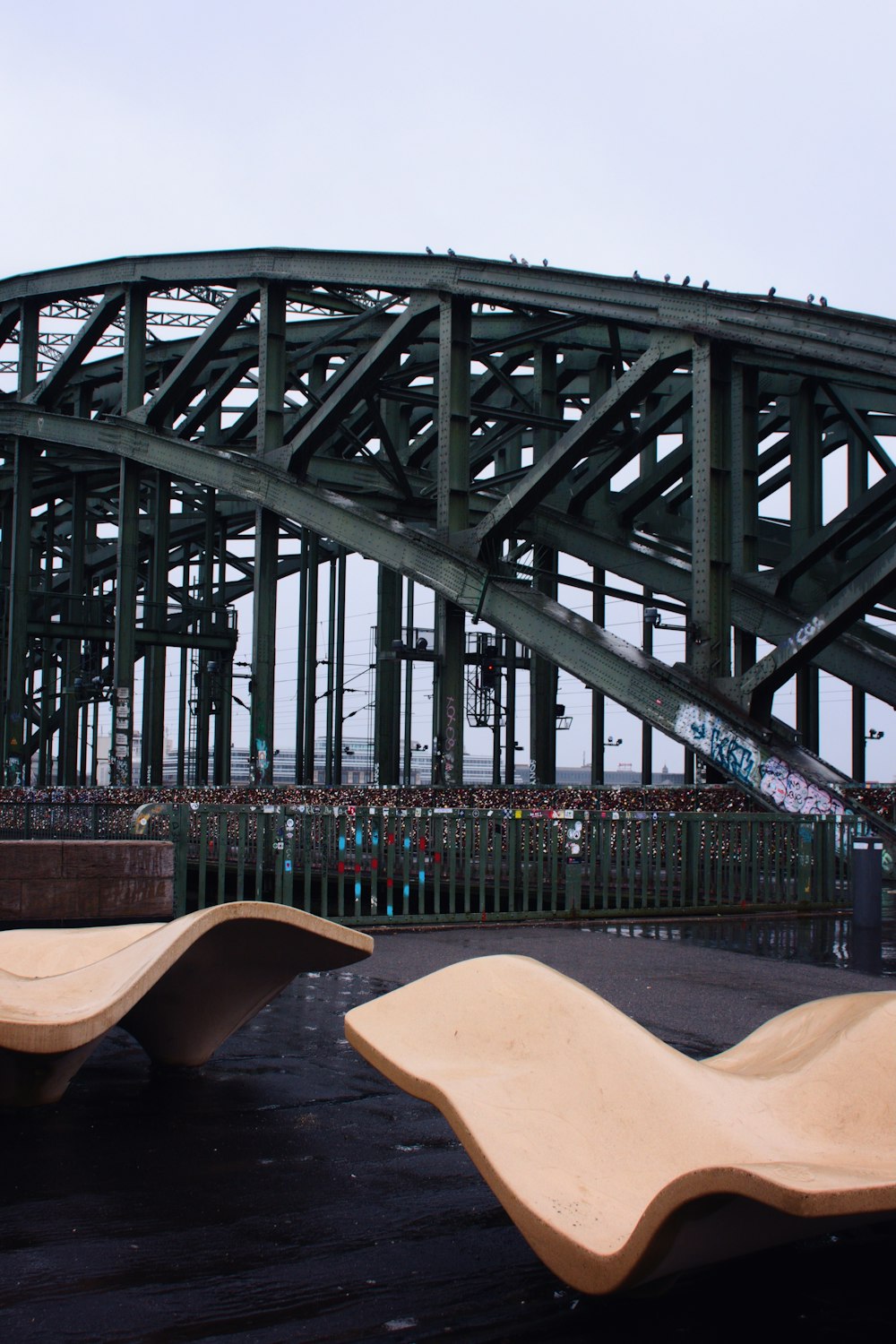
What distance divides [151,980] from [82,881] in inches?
330

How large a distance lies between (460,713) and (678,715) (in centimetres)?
623

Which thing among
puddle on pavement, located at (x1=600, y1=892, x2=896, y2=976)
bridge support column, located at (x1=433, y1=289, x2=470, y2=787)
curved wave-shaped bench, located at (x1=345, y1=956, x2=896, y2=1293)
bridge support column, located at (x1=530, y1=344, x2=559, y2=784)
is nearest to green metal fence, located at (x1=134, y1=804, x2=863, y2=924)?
puddle on pavement, located at (x1=600, y1=892, x2=896, y2=976)

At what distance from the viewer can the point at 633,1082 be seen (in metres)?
3.45

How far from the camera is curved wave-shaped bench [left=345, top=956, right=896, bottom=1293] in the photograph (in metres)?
2.68

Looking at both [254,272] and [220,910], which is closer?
[220,910]

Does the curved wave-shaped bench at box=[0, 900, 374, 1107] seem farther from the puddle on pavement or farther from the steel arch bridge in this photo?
the steel arch bridge

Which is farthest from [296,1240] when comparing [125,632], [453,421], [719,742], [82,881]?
[125,632]

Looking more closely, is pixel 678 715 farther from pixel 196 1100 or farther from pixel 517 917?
pixel 196 1100

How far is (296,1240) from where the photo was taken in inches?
A: 150

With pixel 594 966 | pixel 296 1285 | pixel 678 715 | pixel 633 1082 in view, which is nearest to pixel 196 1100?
pixel 296 1285

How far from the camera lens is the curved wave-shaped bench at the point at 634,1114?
2.68m

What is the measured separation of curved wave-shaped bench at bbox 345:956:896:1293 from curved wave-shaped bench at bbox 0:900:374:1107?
95 cm

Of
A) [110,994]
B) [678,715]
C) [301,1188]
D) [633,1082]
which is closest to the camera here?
[633,1082]

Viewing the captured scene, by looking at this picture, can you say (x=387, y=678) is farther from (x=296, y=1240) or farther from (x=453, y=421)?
(x=296, y=1240)
